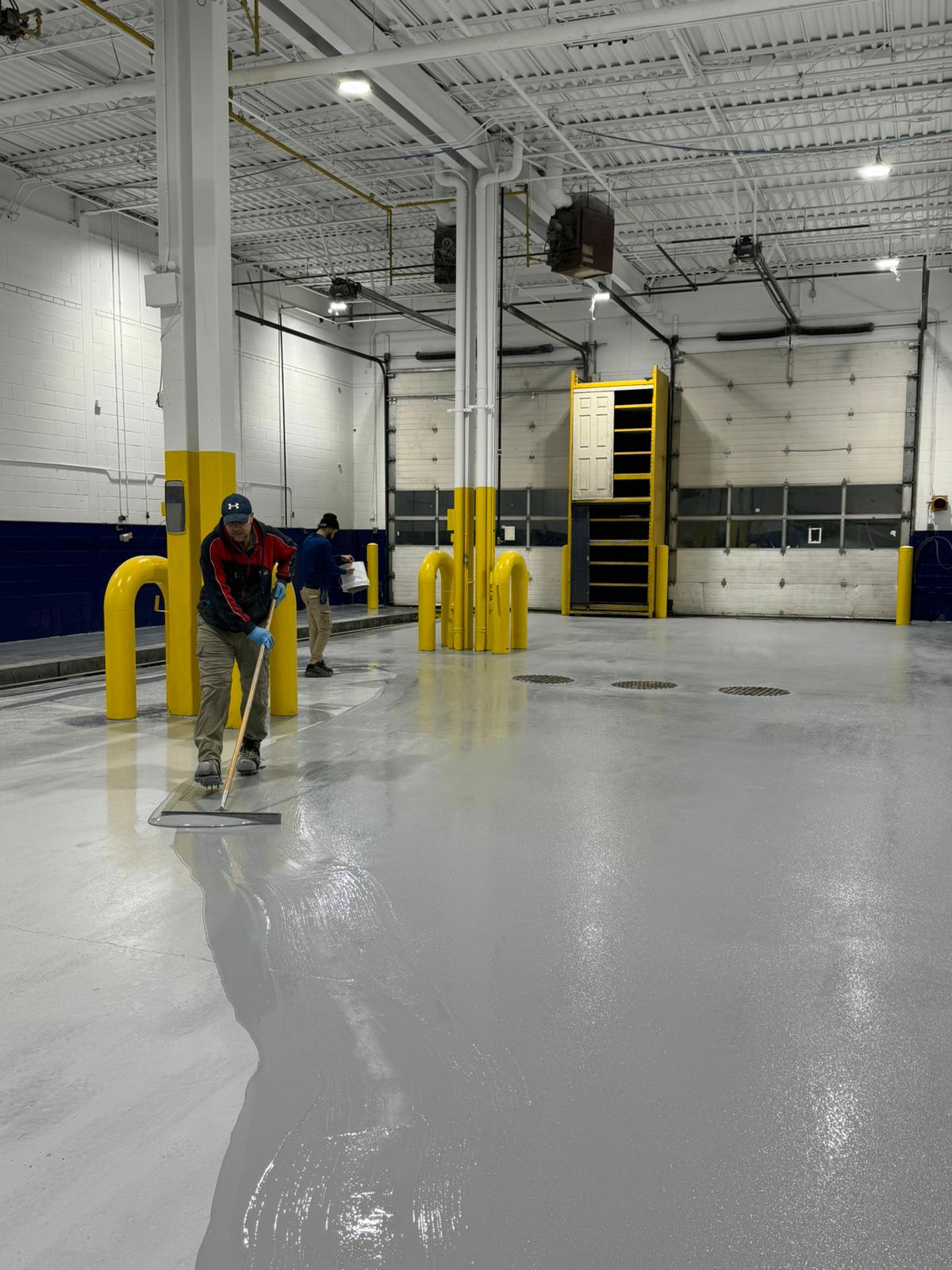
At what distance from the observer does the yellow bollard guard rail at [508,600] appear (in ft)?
39.7

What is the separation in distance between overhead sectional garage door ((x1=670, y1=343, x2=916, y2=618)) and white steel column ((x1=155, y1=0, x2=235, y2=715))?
13.3 metres

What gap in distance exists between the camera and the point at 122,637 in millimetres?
7629

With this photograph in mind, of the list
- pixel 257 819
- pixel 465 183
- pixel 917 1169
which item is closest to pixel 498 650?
pixel 465 183

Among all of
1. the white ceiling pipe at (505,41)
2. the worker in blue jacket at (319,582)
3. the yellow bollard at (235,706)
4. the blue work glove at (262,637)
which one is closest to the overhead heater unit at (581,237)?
the white ceiling pipe at (505,41)

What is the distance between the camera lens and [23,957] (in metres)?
3.28

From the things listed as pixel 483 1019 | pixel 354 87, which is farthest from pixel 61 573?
pixel 483 1019

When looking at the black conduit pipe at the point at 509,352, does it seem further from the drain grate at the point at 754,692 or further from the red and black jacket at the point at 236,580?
the red and black jacket at the point at 236,580

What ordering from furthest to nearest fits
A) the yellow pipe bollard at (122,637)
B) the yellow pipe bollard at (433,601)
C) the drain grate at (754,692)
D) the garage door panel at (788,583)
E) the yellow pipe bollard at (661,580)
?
the yellow pipe bollard at (661,580)
the garage door panel at (788,583)
the yellow pipe bollard at (433,601)
the drain grate at (754,692)
the yellow pipe bollard at (122,637)

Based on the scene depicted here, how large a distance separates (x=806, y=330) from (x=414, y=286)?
306 inches

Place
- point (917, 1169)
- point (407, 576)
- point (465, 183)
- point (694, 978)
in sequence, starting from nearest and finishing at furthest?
point (917, 1169)
point (694, 978)
point (465, 183)
point (407, 576)

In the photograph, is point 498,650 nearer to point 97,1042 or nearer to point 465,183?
point 465,183

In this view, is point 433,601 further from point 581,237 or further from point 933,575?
point 933,575

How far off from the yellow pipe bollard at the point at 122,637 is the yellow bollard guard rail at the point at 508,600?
16.4 feet

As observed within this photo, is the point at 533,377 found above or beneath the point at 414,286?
beneath
